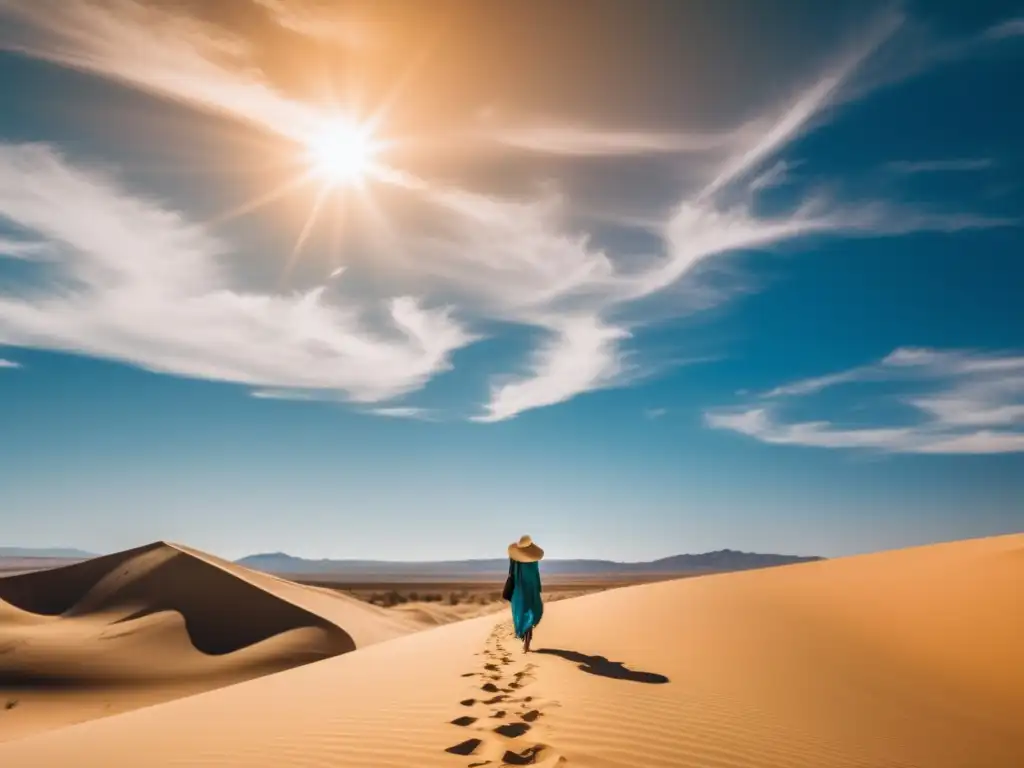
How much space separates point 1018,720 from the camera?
6625 millimetres

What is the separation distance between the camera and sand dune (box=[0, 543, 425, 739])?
17.1m

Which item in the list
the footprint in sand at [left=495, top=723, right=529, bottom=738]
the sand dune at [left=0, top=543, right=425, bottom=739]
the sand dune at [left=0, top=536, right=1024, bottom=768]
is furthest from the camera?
the sand dune at [left=0, top=543, right=425, bottom=739]

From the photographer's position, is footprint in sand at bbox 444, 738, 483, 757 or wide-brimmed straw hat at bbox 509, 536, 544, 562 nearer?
footprint in sand at bbox 444, 738, 483, 757

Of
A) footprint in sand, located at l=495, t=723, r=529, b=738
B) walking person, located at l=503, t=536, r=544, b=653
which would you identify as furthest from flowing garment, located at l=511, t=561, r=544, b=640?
footprint in sand, located at l=495, t=723, r=529, b=738

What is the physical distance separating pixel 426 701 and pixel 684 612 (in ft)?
26.7

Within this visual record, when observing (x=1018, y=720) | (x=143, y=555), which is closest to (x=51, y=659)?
(x=143, y=555)

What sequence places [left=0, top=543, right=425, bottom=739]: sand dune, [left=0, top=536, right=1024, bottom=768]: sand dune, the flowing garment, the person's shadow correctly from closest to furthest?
[left=0, top=536, right=1024, bottom=768]: sand dune
the person's shadow
the flowing garment
[left=0, top=543, right=425, bottom=739]: sand dune

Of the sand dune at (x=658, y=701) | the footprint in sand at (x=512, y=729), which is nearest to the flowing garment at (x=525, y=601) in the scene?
the sand dune at (x=658, y=701)

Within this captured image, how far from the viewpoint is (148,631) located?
21375 millimetres

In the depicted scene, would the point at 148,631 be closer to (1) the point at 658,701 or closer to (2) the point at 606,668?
(2) the point at 606,668

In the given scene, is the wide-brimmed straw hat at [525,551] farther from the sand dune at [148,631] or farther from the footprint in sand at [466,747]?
the sand dune at [148,631]

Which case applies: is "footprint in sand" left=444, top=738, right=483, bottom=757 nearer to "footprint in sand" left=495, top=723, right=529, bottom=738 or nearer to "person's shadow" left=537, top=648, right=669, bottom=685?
"footprint in sand" left=495, top=723, right=529, bottom=738

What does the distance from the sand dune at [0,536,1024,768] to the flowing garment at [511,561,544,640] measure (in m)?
0.44

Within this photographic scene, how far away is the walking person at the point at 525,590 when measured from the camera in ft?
33.0
